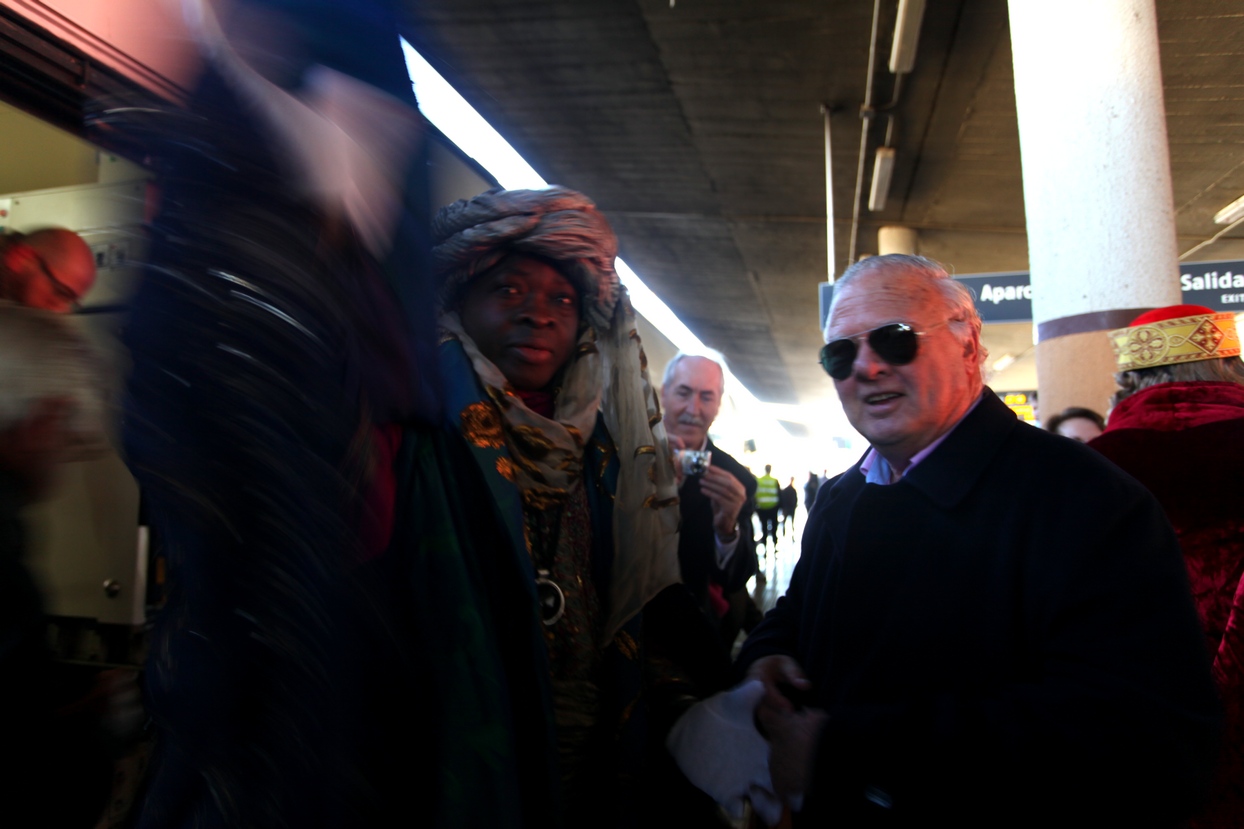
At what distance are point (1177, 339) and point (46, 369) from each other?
2.06 meters

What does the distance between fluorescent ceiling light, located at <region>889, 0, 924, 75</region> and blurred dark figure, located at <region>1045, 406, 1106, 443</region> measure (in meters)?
3.07

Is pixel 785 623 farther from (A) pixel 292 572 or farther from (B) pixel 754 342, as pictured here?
(B) pixel 754 342

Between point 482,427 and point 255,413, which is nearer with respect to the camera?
point 255,413

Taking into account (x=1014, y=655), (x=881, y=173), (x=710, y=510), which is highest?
(x=881, y=173)

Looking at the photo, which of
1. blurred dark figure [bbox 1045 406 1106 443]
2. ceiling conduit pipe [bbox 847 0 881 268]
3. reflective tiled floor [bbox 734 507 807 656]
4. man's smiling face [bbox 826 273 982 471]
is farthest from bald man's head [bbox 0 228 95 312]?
reflective tiled floor [bbox 734 507 807 656]

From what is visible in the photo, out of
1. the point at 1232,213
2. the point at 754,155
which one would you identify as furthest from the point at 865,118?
the point at 1232,213

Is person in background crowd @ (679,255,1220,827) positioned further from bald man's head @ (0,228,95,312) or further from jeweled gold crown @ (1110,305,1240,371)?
bald man's head @ (0,228,95,312)

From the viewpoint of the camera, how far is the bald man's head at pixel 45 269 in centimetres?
Answer: 105

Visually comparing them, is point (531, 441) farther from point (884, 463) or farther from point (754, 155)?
point (754, 155)

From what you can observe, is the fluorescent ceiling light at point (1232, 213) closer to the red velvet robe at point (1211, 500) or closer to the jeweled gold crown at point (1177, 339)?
the jeweled gold crown at point (1177, 339)

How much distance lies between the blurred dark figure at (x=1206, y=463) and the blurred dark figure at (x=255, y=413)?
146 cm

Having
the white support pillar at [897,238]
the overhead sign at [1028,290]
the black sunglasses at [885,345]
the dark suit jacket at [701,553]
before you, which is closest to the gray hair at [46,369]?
the black sunglasses at [885,345]

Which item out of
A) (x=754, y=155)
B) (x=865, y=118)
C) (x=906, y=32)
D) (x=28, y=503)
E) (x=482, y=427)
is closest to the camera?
(x=28, y=503)

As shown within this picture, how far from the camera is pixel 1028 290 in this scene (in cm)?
487
